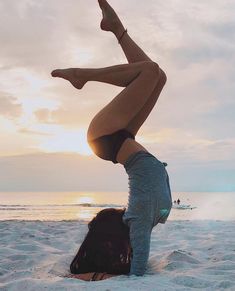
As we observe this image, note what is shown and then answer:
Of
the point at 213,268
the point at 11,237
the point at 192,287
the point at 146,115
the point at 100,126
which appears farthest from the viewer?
the point at 11,237

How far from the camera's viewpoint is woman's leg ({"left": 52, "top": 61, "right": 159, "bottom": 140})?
3.34m

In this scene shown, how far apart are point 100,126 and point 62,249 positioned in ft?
9.78

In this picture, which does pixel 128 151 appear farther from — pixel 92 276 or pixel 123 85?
pixel 92 276

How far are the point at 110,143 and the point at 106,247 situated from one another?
0.96m

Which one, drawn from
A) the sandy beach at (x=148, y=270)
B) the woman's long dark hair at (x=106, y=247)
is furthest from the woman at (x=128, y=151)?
the sandy beach at (x=148, y=270)

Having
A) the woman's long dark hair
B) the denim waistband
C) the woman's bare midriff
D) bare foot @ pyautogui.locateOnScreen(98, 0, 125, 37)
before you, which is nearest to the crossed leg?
the woman's bare midriff

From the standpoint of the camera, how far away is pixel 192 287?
10.3ft

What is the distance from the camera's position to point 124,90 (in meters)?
3.39

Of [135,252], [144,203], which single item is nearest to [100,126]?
[144,203]

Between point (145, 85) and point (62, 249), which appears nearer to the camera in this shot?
point (145, 85)

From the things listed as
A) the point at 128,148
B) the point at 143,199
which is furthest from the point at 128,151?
the point at 143,199

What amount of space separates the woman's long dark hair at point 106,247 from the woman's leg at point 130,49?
2.77 feet

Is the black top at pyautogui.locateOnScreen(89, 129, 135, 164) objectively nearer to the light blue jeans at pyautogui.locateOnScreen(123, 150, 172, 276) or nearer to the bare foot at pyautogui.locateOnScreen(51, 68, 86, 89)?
the light blue jeans at pyautogui.locateOnScreen(123, 150, 172, 276)

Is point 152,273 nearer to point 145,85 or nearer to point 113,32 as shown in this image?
point 145,85
